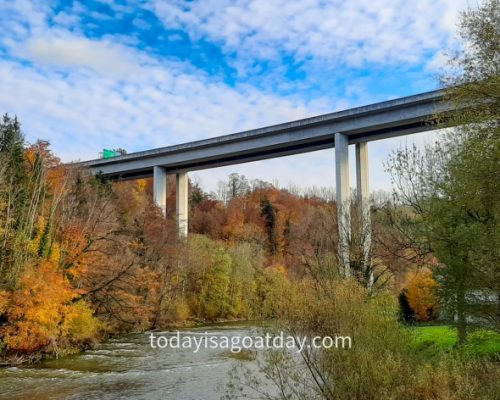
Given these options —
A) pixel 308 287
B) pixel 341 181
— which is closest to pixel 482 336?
pixel 308 287

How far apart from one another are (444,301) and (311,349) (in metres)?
7.37

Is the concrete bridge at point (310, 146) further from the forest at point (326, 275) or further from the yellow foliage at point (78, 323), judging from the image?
the yellow foliage at point (78, 323)

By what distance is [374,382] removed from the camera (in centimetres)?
902

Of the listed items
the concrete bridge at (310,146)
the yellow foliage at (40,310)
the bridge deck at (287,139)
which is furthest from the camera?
the bridge deck at (287,139)

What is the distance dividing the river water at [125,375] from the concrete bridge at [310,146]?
34.2 feet

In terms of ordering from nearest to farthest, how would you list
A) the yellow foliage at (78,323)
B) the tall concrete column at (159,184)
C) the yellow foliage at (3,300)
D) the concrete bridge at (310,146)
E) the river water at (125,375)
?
1. the river water at (125,375)
2. the yellow foliage at (3,300)
3. the yellow foliage at (78,323)
4. the concrete bridge at (310,146)
5. the tall concrete column at (159,184)

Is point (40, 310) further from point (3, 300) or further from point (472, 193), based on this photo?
point (472, 193)

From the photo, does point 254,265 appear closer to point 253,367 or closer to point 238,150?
point 238,150

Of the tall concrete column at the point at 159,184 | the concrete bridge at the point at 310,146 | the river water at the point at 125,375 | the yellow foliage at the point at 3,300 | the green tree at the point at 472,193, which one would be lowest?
the river water at the point at 125,375

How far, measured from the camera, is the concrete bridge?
3978 cm

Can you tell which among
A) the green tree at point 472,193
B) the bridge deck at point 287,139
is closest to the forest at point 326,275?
the green tree at point 472,193

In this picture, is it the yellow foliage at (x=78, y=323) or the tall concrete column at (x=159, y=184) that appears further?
the tall concrete column at (x=159, y=184)

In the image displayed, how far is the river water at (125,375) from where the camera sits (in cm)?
1786

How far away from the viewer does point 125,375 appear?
21.5m
